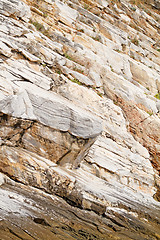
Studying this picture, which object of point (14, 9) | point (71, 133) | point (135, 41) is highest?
point (135, 41)

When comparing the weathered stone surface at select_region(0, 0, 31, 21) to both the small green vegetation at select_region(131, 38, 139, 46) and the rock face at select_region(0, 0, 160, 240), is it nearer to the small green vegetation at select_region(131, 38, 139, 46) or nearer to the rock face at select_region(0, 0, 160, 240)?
the rock face at select_region(0, 0, 160, 240)

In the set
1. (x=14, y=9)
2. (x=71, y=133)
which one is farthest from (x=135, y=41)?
(x=71, y=133)

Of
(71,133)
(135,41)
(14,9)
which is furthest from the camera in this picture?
(135,41)

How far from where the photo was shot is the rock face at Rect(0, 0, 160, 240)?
755cm

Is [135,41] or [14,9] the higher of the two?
[135,41]

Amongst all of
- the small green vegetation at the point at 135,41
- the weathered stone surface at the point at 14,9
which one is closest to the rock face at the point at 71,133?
the weathered stone surface at the point at 14,9

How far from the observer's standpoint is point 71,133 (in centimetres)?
940

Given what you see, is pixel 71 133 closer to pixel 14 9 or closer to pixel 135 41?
pixel 14 9

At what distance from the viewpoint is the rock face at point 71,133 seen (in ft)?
24.8

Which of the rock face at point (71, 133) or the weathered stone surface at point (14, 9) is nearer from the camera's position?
the rock face at point (71, 133)

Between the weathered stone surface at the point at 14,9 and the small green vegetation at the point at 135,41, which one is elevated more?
the small green vegetation at the point at 135,41

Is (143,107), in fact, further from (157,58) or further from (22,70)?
(157,58)

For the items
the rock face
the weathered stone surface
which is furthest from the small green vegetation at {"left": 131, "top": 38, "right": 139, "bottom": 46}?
the weathered stone surface

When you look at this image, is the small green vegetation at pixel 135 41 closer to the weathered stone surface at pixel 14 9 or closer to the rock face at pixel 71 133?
the rock face at pixel 71 133
